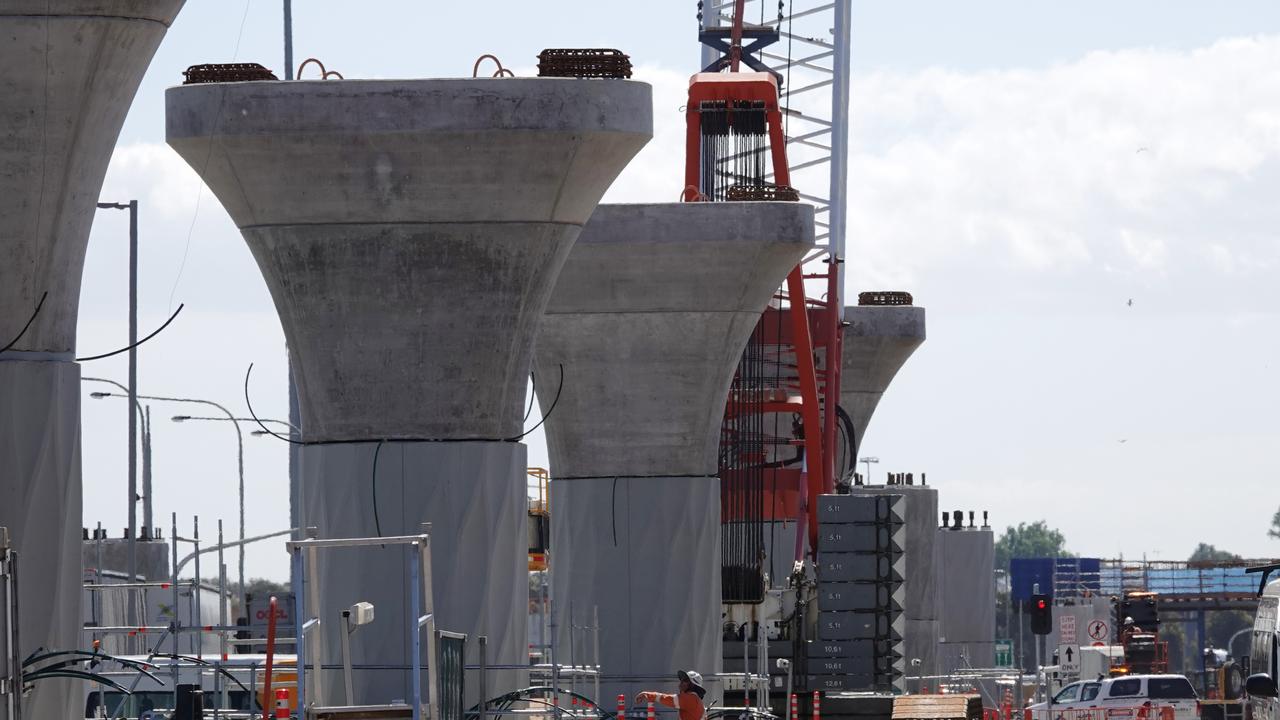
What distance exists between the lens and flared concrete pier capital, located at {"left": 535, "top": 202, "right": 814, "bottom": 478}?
37.9 m

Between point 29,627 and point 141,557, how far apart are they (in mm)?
49499

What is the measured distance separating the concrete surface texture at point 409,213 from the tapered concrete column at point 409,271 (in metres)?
0.02

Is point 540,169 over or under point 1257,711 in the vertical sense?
over

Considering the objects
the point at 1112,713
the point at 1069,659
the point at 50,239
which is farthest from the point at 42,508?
the point at 1069,659

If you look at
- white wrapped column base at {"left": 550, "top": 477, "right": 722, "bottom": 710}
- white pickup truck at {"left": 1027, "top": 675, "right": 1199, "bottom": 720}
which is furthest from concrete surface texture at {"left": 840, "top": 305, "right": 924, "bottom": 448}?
white wrapped column base at {"left": 550, "top": 477, "right": 722, "bottom": 710}

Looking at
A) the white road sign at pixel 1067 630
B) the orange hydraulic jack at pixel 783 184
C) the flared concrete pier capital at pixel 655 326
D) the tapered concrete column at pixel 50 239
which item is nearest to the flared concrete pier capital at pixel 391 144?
the tapered concrete column at pixel 50 239

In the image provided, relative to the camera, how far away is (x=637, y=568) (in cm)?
4041

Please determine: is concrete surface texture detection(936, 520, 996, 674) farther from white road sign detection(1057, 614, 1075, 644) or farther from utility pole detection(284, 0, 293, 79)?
utility pole detection(284, 0, 293, 79)

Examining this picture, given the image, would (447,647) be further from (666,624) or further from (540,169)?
(666,624)

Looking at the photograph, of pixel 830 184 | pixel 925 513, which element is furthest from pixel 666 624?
pixel 925 513

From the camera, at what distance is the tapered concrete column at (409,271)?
2714cm

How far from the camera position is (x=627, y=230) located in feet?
123

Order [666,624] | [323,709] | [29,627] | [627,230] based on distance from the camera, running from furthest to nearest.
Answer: [666,624] → [627,230] → [29,627] → [323,709]

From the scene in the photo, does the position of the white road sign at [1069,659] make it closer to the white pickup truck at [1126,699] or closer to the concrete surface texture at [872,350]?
the white pickup truck at [1126,699]
